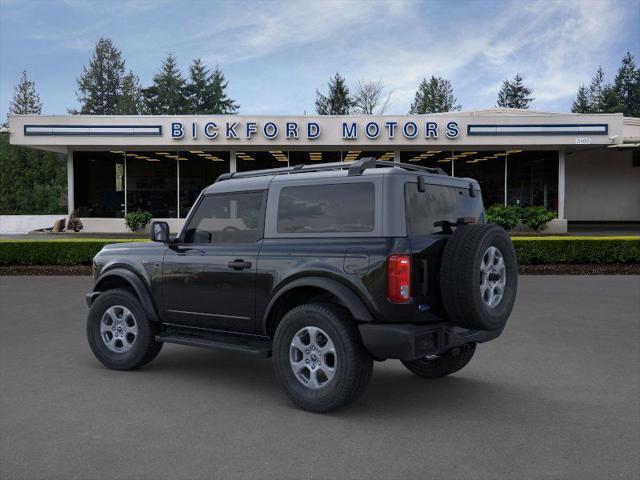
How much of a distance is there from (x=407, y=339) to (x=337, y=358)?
0.58 meters

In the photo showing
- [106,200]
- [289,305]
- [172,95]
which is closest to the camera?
[289,305]

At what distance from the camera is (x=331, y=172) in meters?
5.34

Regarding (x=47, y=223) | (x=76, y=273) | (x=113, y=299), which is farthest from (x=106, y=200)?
(x=113, y=299)

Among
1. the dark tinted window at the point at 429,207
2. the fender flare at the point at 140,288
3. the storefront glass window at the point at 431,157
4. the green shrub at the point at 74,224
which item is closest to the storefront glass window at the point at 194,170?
the green shrub at the point at 74,224

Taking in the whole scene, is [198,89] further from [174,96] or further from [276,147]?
[276,147]

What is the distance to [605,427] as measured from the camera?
15.1 feet

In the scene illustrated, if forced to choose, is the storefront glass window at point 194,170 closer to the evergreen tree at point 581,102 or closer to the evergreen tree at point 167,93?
the evergreen tree at point 167,93

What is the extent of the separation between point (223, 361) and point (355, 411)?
227 centimetres

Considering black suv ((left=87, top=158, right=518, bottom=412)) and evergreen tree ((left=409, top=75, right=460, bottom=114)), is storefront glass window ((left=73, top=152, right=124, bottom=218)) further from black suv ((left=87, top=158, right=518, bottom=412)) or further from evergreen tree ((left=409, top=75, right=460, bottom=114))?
evergreen tree ((left=409, top=75, right=460, bottom=114))

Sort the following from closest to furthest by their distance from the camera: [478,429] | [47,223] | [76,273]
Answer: [478,429], [76,273], [47,223]

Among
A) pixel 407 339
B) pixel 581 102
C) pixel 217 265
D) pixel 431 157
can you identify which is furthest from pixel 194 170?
pixel 581 102

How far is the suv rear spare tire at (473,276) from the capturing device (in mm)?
4727

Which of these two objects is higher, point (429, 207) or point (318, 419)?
point (429, 207)

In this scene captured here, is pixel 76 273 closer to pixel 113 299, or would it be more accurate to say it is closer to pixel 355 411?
pixel 113 299
